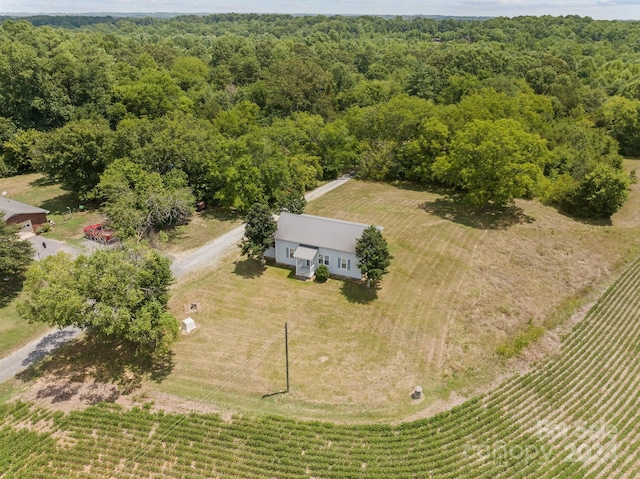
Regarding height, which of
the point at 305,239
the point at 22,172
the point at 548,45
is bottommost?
the point at 22,172

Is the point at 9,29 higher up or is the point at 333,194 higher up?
the point at 9,29

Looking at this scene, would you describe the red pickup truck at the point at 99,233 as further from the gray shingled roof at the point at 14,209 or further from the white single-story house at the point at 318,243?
the white single-story house at the point at 318,243

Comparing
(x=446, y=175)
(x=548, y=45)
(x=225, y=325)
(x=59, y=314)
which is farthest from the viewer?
(x=548, y=45)

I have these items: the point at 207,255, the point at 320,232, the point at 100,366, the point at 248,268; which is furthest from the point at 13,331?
the point at 320,232

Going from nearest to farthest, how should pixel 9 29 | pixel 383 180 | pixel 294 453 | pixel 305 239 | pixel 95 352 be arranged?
1. pixel 294 453
2. pixel 95 352
3. pixel 305 239
4. pixel 383 180
5. pixel 9 29

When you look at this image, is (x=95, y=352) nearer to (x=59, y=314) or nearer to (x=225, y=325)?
(x=59, y=314)

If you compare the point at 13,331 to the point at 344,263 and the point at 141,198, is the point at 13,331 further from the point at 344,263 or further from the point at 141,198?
the point at 344,263

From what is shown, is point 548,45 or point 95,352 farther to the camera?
point 548,45

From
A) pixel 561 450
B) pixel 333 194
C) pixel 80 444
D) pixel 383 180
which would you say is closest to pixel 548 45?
pixel 383 180
